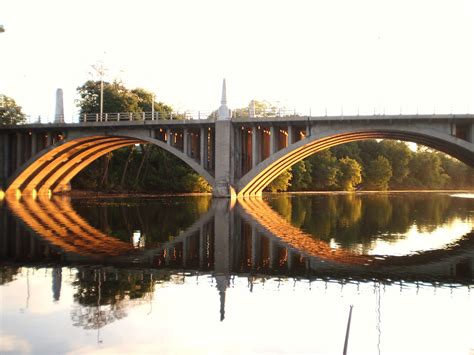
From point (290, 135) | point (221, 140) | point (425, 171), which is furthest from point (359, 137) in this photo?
point (425, 171)

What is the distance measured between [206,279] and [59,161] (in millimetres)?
54579

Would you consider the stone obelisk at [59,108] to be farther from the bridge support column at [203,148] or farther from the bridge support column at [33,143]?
the bridge support column at [203,148]

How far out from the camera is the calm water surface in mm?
9469

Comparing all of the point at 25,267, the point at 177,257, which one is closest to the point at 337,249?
the point at 177,257

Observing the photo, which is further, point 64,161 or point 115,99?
point 115,99

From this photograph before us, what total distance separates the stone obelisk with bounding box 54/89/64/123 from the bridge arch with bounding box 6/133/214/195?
12.4 feet

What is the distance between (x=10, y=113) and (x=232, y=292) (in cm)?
7470

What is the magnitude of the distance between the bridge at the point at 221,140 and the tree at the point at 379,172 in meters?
58.1

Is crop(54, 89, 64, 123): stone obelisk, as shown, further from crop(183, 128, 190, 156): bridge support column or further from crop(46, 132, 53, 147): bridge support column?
crop(183, 128, 190, 156): bridge support column

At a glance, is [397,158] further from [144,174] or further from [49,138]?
[49,138]

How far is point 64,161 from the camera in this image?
66.3 metres

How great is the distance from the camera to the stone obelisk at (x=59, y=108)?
62.9 meters

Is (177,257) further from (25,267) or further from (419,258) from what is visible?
(419,258)

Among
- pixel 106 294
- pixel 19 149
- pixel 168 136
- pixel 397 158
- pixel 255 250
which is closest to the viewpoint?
pixel 106 294
